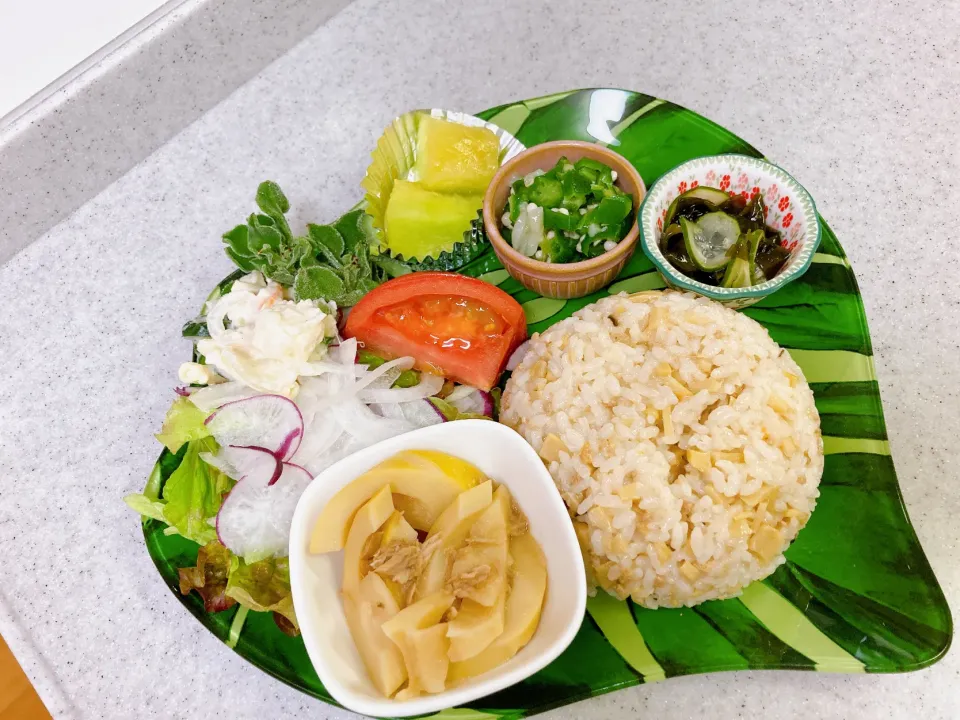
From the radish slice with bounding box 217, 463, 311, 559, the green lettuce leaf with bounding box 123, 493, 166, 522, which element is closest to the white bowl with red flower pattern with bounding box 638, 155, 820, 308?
the radish slice with bounding box 217, 463, 311, 559

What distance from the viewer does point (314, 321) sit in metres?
1.66

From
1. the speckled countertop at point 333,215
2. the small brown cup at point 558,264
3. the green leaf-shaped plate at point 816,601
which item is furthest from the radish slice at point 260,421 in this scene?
the small brown cup at point 558,264

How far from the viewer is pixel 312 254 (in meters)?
1.80

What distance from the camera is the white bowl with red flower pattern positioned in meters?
1.56

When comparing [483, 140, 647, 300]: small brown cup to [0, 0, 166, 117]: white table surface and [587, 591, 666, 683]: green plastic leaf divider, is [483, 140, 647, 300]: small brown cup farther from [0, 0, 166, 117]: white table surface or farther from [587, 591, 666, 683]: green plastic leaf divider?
[0, 0, 166, 117]: white table surface

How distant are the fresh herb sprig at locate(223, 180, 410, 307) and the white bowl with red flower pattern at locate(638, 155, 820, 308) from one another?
68 cm

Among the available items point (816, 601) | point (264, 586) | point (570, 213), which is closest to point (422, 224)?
point (570, 213)

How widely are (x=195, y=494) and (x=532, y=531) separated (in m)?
0.83

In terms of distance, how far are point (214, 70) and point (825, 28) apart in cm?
209

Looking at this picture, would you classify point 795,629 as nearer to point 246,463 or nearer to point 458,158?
point 246,463

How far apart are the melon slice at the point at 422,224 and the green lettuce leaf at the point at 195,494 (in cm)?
72

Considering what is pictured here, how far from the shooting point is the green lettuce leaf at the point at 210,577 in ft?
5.05

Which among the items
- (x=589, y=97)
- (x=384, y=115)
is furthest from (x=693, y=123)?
(x=384, y=115)

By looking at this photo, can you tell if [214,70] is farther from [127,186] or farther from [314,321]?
[314,321]
